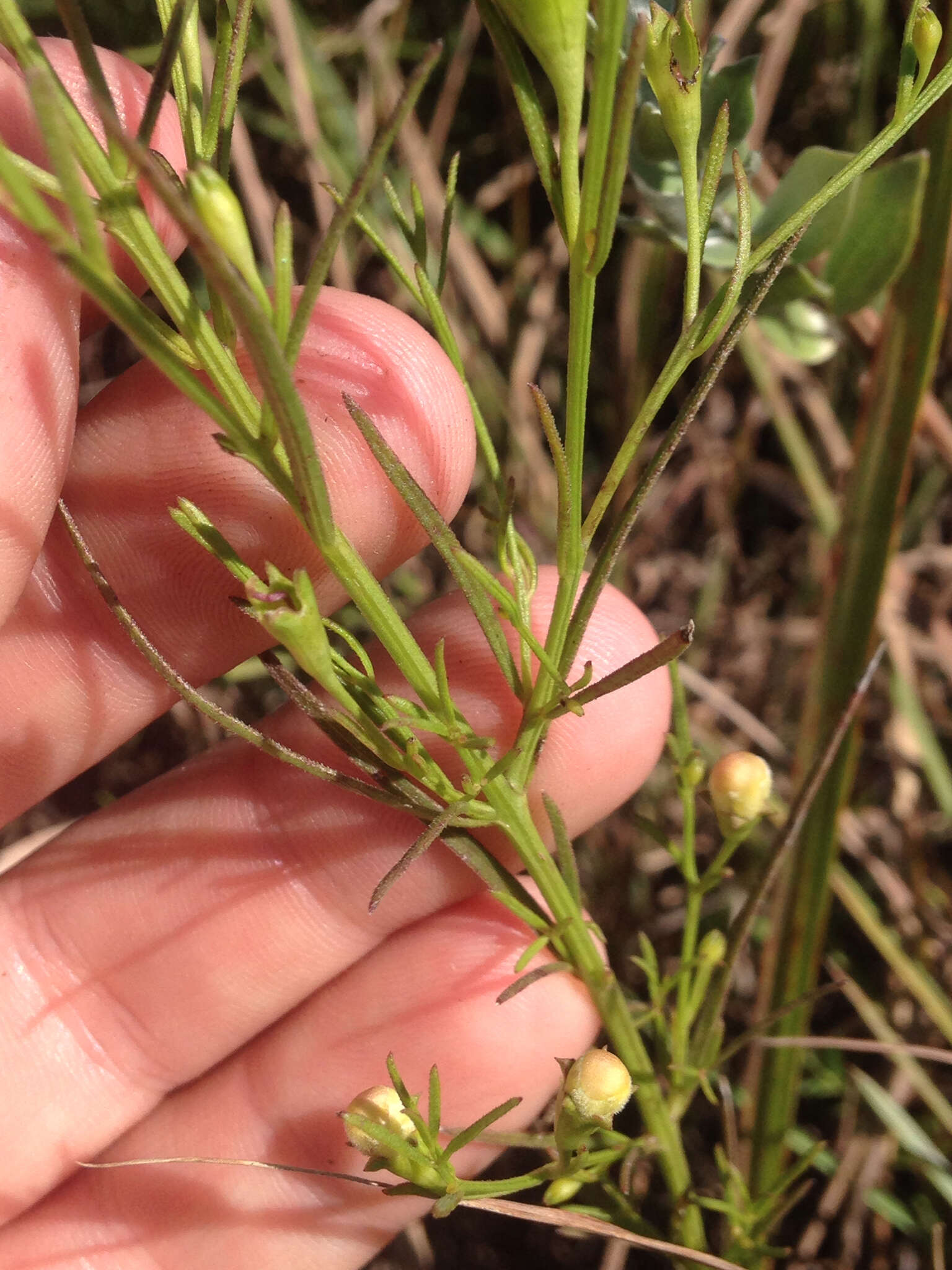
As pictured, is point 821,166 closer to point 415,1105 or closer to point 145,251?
point 145,251

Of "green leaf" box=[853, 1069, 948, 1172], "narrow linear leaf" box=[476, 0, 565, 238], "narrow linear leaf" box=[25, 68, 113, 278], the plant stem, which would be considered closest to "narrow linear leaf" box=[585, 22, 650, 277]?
"narrow linear leaf" box=[476, 0, 565, 238]

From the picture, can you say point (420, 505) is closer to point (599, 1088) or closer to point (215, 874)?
point (599, 1088)

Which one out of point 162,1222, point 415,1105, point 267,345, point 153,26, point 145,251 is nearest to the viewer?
point 267,345

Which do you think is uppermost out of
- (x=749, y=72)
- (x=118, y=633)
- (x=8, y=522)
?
(x=749, y=72)

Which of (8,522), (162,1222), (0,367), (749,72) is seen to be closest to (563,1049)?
(162,1222)

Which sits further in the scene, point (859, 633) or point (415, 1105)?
point (859, 633)

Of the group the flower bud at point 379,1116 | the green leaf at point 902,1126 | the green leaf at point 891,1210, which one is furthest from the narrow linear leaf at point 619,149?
the green leaf at point 891,1210

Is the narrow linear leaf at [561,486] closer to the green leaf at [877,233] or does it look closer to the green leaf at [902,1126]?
the green leaf at [877,233]
